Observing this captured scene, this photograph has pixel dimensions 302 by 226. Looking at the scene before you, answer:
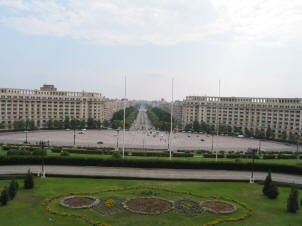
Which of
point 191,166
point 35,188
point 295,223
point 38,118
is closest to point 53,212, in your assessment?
point 35,188

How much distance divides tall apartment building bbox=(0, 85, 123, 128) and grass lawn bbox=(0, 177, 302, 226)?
70769 millimetres

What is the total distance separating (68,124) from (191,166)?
7106 cm

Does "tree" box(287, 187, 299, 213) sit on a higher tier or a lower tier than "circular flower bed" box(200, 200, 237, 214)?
higher

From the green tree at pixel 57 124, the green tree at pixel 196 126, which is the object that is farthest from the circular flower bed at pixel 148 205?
the green tree at pixel 196 126

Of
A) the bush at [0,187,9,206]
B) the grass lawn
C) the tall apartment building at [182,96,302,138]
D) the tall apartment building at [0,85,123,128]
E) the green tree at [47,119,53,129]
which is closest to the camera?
the grass lawn

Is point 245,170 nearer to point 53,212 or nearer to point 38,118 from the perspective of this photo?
Answer: point 53,212

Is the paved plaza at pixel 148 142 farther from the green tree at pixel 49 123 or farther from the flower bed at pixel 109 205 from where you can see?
the flower bed at pixel 109 205

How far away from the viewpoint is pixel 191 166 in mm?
35969

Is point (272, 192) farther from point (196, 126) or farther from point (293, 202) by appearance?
point (196, 126)

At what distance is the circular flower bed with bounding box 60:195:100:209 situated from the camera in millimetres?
20953

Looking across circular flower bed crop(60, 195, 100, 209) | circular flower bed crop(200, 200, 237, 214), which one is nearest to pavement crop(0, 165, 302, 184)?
circular flower bed crop(60, 195, 100, 209)

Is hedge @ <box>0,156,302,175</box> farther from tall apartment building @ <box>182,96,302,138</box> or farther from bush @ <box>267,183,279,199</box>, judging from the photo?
tall apartment building @ <box>182,96,302,138</box>

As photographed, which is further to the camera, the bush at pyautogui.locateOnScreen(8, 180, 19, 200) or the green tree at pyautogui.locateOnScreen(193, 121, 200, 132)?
the green tree at pyautogui.locateOnScreen(193, 121, 200, 132)

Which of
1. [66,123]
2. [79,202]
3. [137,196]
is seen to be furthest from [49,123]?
[137,196]
